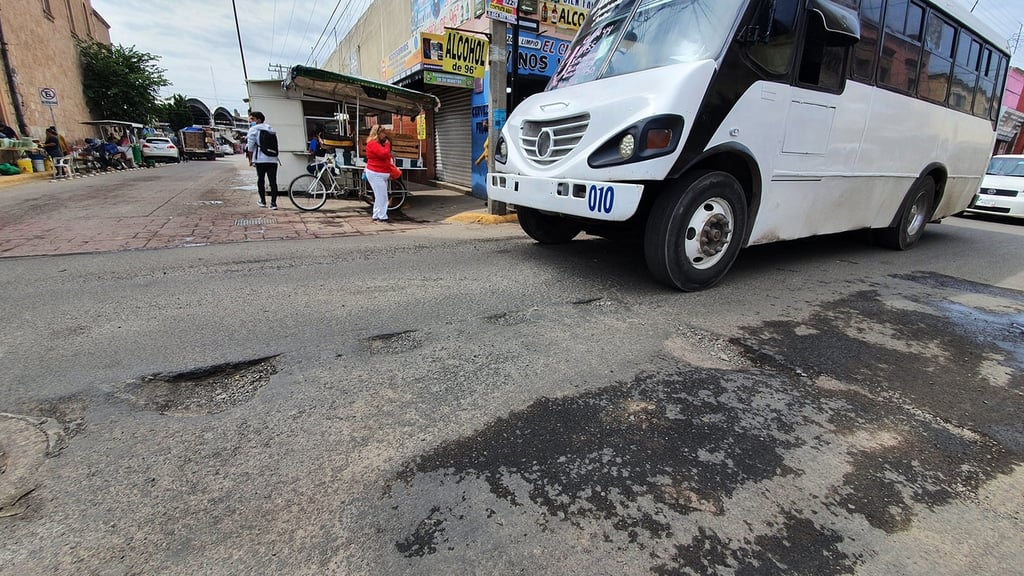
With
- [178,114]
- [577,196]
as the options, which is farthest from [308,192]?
[178,114]

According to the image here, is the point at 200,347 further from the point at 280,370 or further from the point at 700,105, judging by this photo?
the point at 700,105

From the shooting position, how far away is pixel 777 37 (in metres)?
3.96

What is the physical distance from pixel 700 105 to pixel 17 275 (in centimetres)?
620

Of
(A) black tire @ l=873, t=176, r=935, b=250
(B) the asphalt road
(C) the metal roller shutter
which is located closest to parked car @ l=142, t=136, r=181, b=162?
(C) the metal roller shutter

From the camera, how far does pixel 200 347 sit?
2938mm

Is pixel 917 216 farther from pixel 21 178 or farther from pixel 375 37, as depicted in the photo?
pixel 21 178

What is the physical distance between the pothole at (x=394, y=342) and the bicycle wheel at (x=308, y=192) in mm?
7074

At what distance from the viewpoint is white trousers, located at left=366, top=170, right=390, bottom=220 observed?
8508 millimetres

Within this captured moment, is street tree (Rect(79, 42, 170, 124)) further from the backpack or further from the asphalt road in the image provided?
the asphalt road

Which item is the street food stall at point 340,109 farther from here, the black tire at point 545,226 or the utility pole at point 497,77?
the black tire at point 545,226

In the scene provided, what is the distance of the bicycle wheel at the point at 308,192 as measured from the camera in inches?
374

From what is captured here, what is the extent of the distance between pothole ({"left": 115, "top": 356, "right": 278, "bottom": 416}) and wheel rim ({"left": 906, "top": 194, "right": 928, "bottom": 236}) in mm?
7936

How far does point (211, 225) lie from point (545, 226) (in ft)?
17.5

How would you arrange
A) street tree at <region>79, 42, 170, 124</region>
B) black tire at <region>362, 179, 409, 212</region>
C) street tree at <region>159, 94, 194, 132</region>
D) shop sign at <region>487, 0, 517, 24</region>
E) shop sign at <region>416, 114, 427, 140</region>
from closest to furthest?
shop sign at <region>487, 0, 517, 24</region>
black tire at <region>362, 179, 409, 212</region>
shop sign at <region>416, 114, 427, 140</region>
street tree at <region>79, 42, 170, 124</region>
street tree at <region>159, 94, 194, 132</region>
